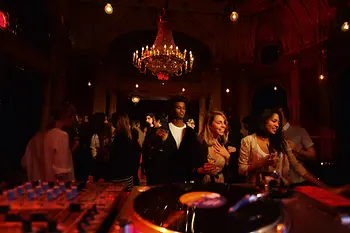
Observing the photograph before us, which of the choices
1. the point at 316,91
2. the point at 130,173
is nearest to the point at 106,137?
the point at 130,173

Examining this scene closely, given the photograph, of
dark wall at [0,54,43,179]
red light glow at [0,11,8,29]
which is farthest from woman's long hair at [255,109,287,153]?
red light glow at [0,11,8,29]

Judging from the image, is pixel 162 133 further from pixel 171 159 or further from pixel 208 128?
pixel 208 128

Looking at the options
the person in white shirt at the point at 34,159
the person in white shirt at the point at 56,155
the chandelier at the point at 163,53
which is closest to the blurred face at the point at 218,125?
the person in white shirt at the point at 56,155

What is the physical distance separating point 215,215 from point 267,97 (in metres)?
7.65

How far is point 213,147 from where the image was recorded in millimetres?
2221

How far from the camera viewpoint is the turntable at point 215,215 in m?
0.84

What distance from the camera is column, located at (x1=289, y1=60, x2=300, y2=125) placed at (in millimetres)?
6383

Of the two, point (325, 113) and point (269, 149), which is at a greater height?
point (325, 113)

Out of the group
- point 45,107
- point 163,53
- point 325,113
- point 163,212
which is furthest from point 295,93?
point 163,212

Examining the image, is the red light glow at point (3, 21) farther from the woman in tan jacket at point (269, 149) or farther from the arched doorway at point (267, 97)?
the arched doorway at point (267, 97)

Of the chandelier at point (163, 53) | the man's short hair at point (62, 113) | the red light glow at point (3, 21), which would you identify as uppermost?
the chandelier at point (163, 53)

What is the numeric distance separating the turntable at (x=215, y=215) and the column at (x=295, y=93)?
19.5 ft

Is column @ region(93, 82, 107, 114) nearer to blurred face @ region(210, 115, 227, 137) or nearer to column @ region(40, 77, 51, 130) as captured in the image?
column @ region(40, 77, 51, 130)

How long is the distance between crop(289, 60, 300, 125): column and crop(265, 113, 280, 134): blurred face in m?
4.79
